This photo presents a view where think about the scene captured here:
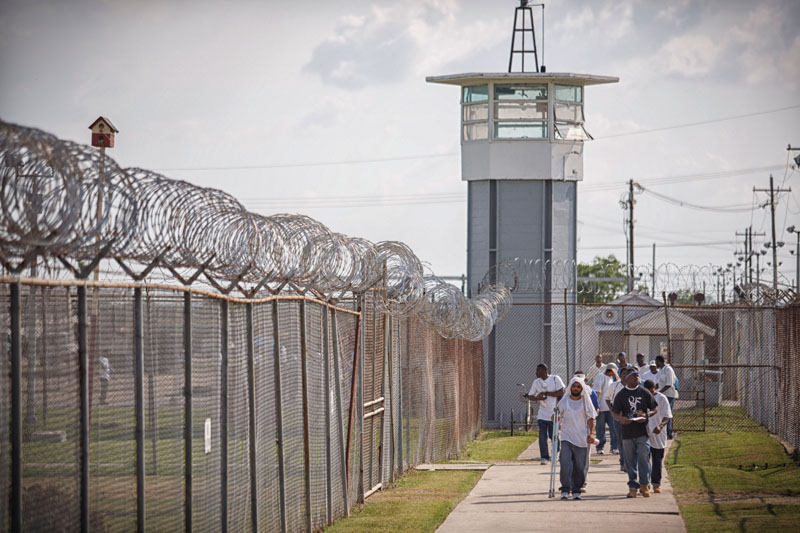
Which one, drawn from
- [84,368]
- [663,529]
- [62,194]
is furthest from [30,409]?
[663,529]

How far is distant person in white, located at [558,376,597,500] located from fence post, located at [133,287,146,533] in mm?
8630

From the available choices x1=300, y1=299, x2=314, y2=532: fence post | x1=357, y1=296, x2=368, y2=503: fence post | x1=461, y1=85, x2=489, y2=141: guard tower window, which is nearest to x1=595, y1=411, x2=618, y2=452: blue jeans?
x1=357, y1=296, x2=368, y2=503: fence post

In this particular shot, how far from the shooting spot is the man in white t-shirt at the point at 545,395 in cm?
1836

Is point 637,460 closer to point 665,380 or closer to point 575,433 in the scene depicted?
point 575,433

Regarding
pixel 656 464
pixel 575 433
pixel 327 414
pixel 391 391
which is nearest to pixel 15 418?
pixel 327 414

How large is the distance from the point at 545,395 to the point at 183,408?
1118 centimetres

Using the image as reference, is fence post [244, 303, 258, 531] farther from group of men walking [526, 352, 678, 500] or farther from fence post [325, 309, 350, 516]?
group of men walking [526, 352, 678, 500]

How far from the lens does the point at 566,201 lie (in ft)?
105

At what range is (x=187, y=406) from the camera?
772 cm

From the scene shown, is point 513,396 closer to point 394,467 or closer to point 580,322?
point 580,322

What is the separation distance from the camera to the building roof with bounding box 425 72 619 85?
105 feet

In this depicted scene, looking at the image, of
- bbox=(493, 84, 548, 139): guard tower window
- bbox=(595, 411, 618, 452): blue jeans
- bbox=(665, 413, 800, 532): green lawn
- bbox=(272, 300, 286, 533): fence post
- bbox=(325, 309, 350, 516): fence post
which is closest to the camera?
bbox=(272, 300, 286, 533): fence post

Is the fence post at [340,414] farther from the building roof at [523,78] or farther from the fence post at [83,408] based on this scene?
the building roof at [523,78]

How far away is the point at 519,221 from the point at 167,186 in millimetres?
23176
